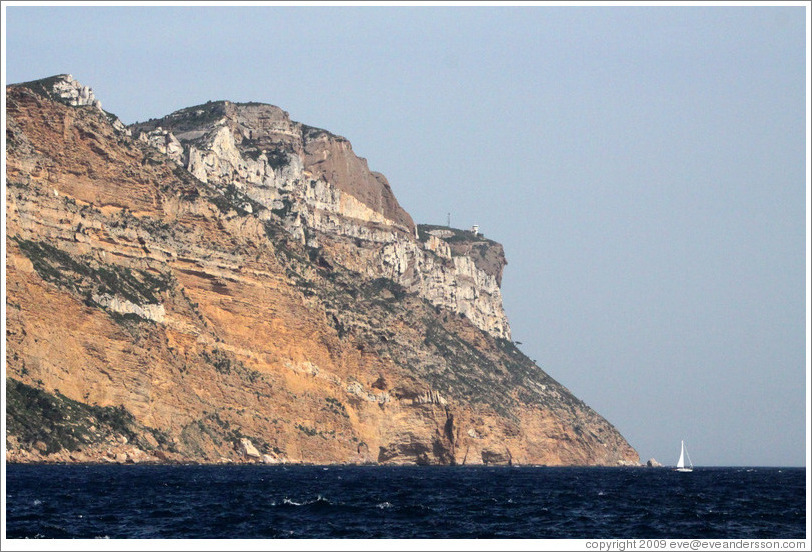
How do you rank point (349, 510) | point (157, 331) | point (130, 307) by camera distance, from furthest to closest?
point (157, 331)
point (130, 307)
point (349, 510)

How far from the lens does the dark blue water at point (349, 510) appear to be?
59.9 metres

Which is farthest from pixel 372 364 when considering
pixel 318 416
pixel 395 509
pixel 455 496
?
pixel 395 509

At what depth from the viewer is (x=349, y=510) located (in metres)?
72.5

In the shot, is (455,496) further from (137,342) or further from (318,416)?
(318,416)

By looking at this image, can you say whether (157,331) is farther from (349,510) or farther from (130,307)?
(349,510)

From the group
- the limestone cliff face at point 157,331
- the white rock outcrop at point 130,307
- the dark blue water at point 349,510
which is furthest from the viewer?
the white rock outcrop at point 130,307

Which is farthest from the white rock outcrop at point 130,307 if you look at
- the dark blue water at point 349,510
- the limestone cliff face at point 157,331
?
the dark blue water at point 349,510

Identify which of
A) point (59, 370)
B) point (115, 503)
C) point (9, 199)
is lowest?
point (115, 503)

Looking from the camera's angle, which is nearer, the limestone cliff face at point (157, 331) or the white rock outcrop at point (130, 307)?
the limestone cliff face at point (157, 331)

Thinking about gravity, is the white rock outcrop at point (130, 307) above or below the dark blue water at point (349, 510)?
above

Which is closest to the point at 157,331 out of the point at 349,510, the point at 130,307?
the point at 130,307

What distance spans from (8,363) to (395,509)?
59.6 meters

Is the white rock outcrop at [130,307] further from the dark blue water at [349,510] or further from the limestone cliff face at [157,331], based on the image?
the dark blue water at [349,510]

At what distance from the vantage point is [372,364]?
196 meters
